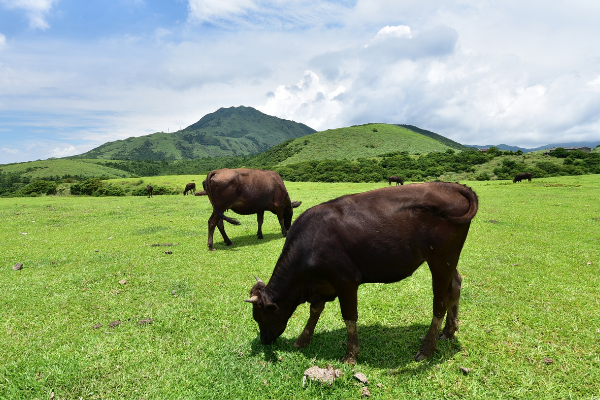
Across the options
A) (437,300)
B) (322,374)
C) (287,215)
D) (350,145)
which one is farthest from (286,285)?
(350,145)

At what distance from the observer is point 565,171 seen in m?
50.4

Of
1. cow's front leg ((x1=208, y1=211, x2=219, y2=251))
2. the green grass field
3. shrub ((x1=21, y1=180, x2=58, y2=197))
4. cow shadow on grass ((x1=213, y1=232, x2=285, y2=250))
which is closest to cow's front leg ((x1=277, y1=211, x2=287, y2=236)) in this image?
cow shadow on grass ((x1=213, y1=232, x2=285, y2=250))

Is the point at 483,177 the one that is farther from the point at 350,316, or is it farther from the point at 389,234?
the point at 350,316

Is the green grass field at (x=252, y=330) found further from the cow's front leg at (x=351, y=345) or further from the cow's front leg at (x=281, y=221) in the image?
the cow's front leg at (x=281, y=221)

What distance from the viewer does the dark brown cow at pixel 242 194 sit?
12.3 meters

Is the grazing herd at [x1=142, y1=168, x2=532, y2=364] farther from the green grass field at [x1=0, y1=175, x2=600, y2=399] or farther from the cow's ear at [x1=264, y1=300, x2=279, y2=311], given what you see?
the green grass field at [x1=0, y1=175, x2=600, y2=399]

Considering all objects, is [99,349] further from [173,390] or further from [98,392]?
[173,390]

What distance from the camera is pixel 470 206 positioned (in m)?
4.86

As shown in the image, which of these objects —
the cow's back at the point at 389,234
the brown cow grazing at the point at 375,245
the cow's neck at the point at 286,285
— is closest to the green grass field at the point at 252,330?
the brown cow grazing at the point at 375,245

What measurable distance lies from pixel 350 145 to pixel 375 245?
4502 inches

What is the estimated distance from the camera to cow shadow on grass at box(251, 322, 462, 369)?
514 cm

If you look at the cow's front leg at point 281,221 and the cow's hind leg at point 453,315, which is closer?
the cow's hind leg at point 453,315

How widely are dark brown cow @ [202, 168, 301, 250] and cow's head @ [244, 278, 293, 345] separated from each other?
6484 millimetres

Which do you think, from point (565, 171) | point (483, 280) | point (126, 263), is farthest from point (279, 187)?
point (565, 171)
